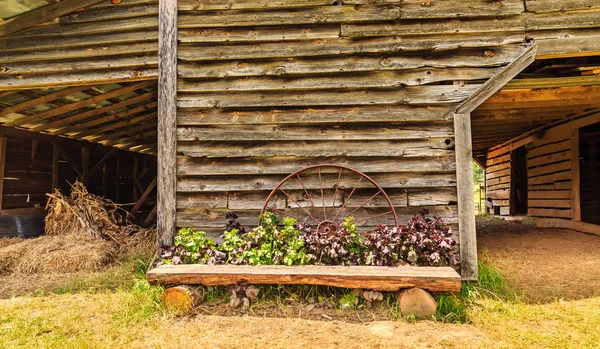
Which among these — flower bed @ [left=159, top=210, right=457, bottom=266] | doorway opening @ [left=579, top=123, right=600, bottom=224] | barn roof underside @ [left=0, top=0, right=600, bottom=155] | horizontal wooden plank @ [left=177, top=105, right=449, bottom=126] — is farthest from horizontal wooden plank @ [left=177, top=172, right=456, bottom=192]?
doorway opening @ [left=579, top=123, right=600, bottom=224]

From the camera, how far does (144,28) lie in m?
4.71

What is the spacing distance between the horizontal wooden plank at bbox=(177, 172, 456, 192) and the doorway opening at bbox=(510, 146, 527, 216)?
8837 millimetres

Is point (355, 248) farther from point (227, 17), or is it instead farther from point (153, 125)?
point (153, 125)

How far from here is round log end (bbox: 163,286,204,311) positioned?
11.6 feet

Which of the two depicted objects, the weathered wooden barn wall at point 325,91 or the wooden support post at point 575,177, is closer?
the weathered wooden barn wall at point 325,91

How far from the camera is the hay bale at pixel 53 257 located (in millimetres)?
5266

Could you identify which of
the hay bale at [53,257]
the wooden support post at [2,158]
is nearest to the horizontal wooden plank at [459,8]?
the hay bale at [53,257]

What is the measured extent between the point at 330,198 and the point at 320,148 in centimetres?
62

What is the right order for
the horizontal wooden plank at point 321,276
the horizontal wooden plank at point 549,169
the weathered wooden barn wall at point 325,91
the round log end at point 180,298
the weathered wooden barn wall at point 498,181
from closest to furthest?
the horizontal wooden plank at point 321,276 → the round log end at point 180,298 → the weathered wooden barn wall at point 325,91 → the horizontal wooden plank at point 549,169 → the weathered wooden barn wall at point 498,181

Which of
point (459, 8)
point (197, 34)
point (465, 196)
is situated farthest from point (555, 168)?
point (197, 34)

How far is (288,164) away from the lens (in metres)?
4.39

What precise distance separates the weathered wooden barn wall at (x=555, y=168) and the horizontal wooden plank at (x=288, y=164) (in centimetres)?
531

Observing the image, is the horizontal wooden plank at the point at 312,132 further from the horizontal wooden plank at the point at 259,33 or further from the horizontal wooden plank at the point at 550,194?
the horizontal wooden plank at the point at 550,194

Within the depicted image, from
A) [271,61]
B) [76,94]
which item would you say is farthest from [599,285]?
[76,94]
